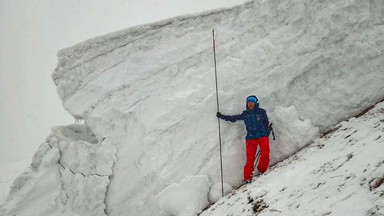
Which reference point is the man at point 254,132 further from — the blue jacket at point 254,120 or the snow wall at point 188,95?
the snow wall at point 188,95

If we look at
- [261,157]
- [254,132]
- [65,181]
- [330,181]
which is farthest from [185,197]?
[330,181]

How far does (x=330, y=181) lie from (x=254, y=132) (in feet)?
9.00

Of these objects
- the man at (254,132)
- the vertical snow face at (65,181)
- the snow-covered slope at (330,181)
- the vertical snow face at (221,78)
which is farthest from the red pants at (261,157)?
the vertical snow face at (65,181)

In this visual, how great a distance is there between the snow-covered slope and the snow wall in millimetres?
903

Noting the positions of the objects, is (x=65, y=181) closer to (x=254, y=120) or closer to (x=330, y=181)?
(x=254, y=120)

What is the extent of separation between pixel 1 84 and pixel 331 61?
Answer: 162513mm

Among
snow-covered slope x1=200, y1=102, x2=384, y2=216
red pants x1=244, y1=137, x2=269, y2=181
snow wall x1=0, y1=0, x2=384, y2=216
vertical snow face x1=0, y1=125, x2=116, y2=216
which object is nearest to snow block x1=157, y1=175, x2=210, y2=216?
snow wall x1=0, y1=0, x2=384, y2=216

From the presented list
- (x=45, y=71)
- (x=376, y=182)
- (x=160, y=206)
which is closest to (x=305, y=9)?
(x=376, y=182)

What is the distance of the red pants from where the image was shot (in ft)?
21.9

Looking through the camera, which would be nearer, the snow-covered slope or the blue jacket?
the snow-covered slope

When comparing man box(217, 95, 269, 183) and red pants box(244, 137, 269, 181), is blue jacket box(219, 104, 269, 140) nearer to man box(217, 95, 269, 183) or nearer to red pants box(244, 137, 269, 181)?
man box(217, 95, 269, 183)

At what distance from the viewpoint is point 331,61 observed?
24.6ft

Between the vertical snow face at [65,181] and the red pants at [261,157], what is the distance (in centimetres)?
302

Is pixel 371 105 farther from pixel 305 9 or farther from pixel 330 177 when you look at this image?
pixel 330 177
